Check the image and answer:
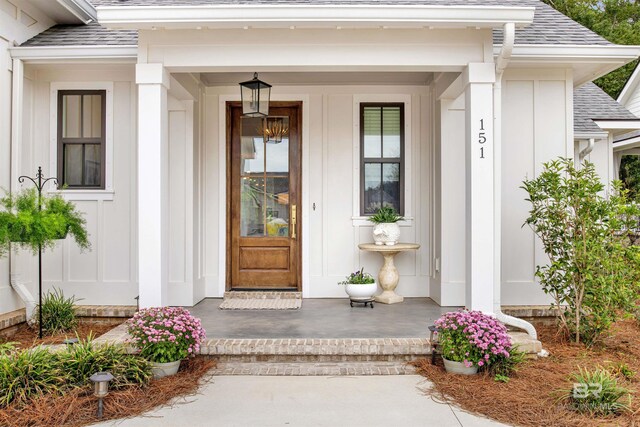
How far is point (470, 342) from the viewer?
348 cm

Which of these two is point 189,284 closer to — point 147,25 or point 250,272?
point 250,272

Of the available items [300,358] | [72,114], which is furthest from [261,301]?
[72,114]

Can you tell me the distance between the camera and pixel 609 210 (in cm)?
412

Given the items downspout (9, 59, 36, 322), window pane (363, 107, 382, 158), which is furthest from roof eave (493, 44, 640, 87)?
downspout (9, 59, 36, 322)

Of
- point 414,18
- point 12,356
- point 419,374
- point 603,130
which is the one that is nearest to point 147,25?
point 414,18

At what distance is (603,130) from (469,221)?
4.97 m

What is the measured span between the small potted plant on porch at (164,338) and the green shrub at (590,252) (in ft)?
10.3

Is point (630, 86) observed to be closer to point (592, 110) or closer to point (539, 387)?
point (592, 110)

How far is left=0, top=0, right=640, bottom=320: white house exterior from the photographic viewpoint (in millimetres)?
4137

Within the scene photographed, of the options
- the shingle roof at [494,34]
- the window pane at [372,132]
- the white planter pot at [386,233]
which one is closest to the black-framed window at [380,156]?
the window pane at [372,132]

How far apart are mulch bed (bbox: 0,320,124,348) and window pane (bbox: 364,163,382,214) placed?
316 cm

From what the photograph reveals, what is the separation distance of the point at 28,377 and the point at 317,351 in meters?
2.01

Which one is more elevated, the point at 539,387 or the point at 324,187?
the point at 324,187

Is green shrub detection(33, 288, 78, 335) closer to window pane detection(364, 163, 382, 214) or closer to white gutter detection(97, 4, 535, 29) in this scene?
white gutter detection(97, 4, 535, 29)
